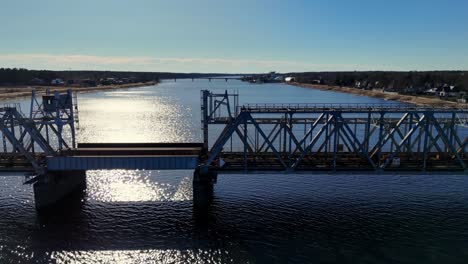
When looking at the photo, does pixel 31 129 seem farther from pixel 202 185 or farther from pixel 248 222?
pixel 248 222

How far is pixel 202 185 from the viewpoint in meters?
39.3

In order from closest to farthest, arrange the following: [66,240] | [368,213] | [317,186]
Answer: [66,240]
[368,213]
[317,186]

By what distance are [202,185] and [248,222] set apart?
6270 mm

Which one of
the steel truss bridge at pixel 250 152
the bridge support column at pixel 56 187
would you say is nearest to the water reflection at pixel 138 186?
the bridge support column at pixel 56 187

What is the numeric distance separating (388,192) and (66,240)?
1457 inches

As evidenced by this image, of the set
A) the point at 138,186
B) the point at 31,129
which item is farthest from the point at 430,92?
the point at 31,129

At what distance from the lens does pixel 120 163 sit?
38406 millimetres

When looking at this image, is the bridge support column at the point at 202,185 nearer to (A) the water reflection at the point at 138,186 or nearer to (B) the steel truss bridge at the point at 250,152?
(B) the steel truss bridge at the point at 250,152

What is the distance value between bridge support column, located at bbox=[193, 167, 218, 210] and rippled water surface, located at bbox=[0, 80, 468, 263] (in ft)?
4.63

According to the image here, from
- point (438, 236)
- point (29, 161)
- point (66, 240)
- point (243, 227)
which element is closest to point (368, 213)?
point (438, 236)

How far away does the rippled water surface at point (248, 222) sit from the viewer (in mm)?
31969

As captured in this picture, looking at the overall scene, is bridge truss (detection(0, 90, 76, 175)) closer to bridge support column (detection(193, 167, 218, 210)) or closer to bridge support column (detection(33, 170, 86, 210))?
bridge support column (detection(33, 170, 86, 210))

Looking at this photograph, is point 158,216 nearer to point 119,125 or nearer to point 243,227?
point 243,227

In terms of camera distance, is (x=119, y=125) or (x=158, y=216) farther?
(x=119, y=125)
